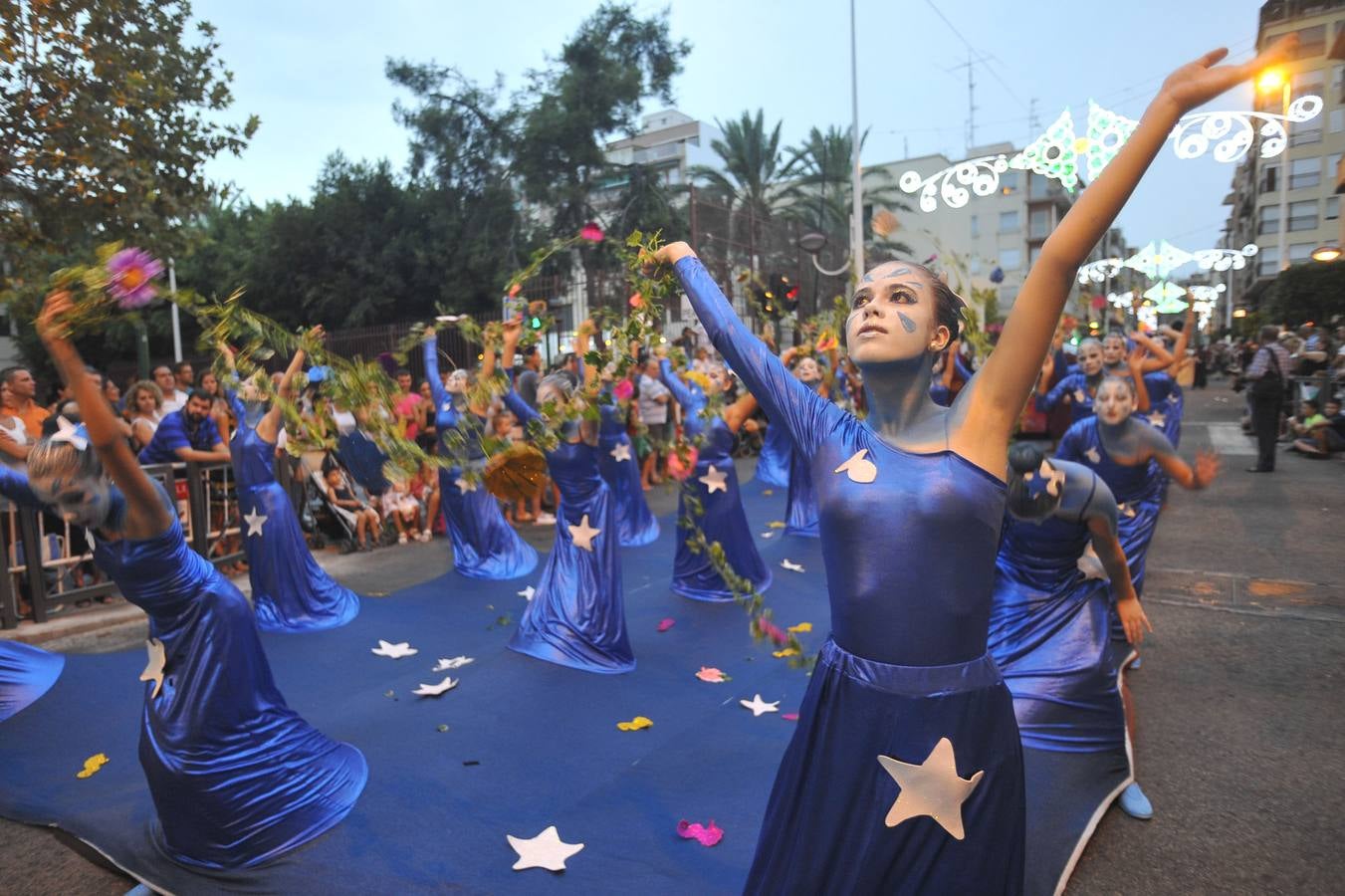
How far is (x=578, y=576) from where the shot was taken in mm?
5418

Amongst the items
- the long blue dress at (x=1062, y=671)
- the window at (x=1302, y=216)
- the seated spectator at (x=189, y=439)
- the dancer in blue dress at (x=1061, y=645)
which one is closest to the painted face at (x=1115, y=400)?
the dancer in blue dress at (x=1061, y=645)

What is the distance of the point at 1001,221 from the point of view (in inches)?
2207

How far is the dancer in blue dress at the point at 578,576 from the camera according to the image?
529 cm

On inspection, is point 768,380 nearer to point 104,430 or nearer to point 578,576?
point 104,430

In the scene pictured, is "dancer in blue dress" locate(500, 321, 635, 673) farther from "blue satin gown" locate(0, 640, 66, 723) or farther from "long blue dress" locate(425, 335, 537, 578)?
"blue satin gown" locate(0, 640, 66, 723)

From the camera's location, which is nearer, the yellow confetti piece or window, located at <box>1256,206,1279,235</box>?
the yellow confetti piece

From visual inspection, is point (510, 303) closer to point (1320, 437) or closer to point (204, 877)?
point (204, 877)

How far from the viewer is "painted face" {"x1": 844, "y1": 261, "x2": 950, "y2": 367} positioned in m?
1.96

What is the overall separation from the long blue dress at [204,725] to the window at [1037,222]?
60151 mm

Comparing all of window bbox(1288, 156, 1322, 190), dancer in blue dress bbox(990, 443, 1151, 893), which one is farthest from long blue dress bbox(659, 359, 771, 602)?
window bbox(1288, 156, 1322, 190)

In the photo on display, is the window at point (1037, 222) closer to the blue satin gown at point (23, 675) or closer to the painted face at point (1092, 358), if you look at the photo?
the painted face at point (1092, 358)

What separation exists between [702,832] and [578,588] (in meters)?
2.29

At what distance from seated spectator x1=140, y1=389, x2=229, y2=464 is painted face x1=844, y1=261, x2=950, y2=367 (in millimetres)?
7182

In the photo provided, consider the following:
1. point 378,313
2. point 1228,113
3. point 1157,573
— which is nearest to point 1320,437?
point 1157,573
